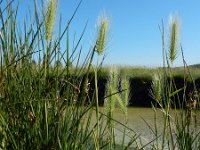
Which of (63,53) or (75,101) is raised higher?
(63,53)

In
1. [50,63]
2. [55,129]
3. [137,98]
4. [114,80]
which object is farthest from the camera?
[137,98]

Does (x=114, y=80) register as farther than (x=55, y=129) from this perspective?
Yes

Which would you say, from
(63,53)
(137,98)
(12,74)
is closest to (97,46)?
(63,53)

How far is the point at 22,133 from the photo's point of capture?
0.97m

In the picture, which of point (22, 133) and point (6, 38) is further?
point (6, 38)

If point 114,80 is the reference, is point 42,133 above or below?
below

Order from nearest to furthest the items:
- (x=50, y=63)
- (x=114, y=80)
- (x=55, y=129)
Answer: (x=55, y=129) < (x=50, y=63) < (x=114, y=80)

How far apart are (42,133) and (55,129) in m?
0.03

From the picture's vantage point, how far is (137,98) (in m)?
9.45

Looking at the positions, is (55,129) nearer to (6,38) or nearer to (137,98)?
(6,38)

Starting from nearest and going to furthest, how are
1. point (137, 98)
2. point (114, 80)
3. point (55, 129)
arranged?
point (55, 129) → point (114, 80) → point (137, 98)

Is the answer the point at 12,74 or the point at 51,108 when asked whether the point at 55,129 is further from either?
the point at 12,74

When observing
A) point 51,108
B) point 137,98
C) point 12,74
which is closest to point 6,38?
point 12,74

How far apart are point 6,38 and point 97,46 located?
23 centimetres
